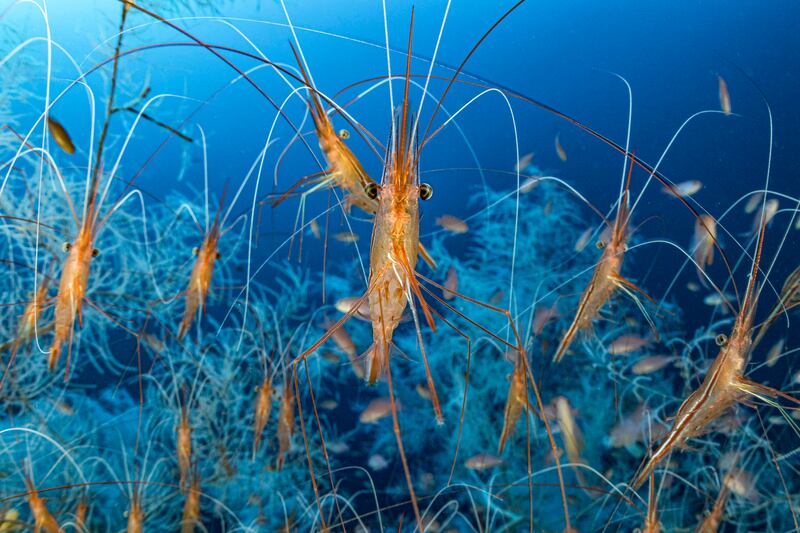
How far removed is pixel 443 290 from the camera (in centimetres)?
461

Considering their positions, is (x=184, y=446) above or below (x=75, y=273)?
below

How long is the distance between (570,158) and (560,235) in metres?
1.53

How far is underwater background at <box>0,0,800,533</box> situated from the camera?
197 inches

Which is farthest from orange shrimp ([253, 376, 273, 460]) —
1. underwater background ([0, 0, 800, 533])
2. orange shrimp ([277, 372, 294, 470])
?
orange shrimp ([277, 372, 294, 470])

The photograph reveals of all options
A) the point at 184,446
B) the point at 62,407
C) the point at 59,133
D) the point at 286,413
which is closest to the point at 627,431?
the point at 286,413

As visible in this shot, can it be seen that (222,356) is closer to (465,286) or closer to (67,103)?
(465,286)

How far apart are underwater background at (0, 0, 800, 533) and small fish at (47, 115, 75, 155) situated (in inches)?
45.6

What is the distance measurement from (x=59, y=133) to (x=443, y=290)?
3020 mm

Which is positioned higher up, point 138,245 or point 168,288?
point 138,245

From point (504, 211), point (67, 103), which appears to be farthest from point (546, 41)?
point (67, 103)

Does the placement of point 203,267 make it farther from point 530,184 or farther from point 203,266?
point 530,184

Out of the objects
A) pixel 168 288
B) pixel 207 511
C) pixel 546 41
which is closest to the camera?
pixel 207 511

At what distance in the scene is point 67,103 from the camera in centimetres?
856

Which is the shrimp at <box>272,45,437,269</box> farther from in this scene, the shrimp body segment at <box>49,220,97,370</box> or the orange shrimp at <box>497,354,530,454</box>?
the orange shrimp at <box>497,354,530,454</box>
